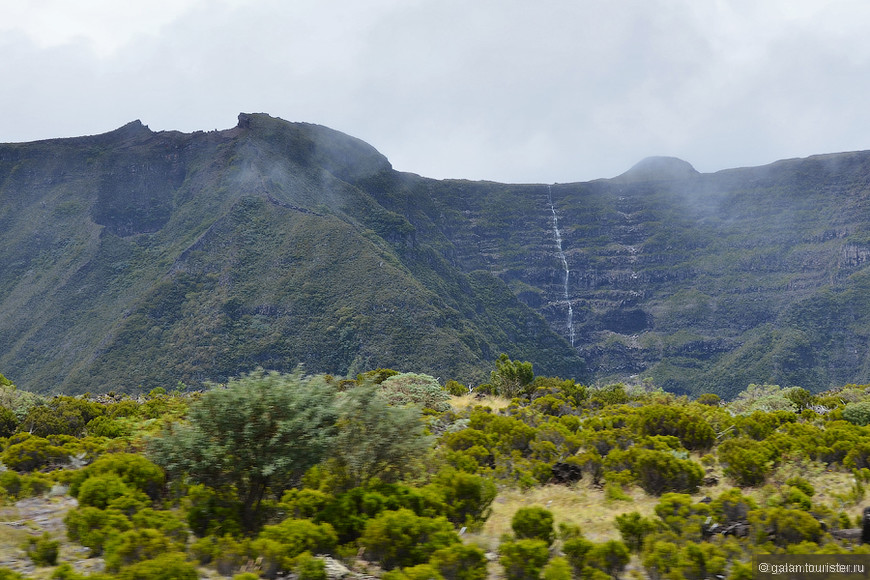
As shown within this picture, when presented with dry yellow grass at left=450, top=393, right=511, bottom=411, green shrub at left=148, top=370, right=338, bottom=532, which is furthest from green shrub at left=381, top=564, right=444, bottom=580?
dry yellow grass at left=450, top=393, right=511, bottom=411

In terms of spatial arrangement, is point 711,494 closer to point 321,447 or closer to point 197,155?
point 321,447

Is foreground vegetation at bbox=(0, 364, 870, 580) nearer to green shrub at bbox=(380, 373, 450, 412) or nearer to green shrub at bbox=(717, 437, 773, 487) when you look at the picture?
green shrub at bbox=(717, 437, 773, 487)

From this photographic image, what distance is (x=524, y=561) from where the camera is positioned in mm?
8953

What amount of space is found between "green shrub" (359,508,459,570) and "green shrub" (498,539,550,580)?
3.03ft

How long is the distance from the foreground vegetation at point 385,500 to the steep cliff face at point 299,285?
8733cm

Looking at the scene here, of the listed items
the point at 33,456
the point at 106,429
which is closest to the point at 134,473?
the point at 33,456

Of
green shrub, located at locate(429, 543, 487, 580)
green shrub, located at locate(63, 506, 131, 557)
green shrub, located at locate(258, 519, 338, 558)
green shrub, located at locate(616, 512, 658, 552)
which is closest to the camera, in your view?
green shrub, located at locate(429, 543, 487, 580)

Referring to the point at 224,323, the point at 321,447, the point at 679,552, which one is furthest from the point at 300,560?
the point at 224,323

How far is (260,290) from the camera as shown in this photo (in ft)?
404

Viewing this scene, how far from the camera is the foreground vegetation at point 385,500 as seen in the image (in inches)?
353

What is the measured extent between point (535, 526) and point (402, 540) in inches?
91.1

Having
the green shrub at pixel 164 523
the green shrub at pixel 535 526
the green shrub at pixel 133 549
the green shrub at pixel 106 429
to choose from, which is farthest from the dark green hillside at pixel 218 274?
the green shrub at pixel 133 549

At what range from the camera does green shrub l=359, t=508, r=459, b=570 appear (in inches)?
366

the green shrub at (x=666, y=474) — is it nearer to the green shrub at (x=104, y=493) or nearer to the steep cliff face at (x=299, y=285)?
the green shrub at (x=104, y=493)
